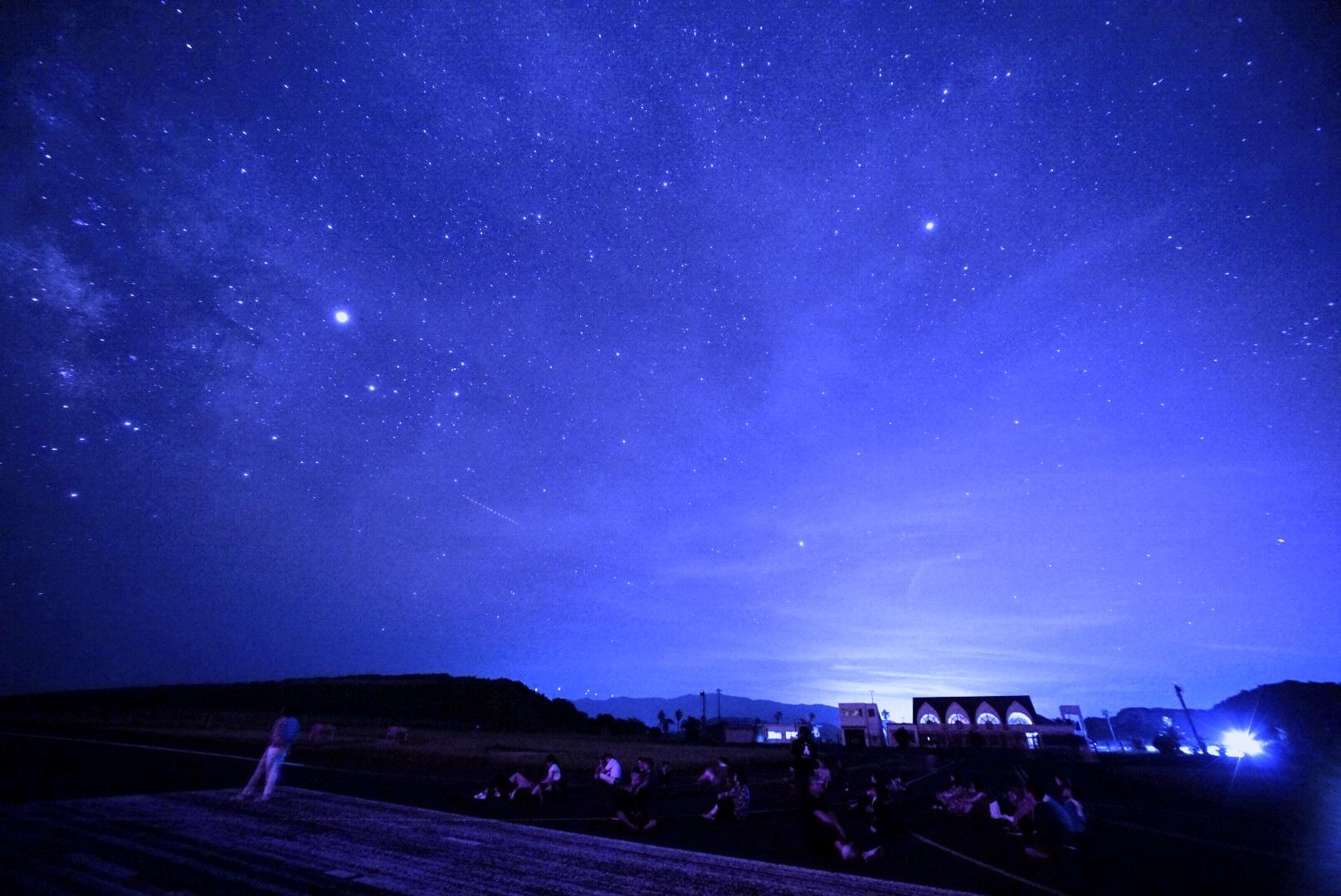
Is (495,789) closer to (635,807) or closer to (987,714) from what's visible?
(635,807)

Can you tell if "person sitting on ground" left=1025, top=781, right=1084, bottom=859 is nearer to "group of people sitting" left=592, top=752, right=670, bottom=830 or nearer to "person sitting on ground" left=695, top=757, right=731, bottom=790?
"person sitting on ground" left=695, top=757, right=731, bottom=790

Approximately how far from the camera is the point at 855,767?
31469 millimetres

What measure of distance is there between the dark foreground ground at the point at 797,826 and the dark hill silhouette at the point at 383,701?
60.9m

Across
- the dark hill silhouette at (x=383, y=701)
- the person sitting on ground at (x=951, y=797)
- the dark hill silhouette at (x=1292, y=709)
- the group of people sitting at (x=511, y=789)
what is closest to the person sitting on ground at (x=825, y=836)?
the person sitting on ground at (x=951, y=797)

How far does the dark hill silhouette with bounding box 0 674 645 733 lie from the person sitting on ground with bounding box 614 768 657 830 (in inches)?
2810

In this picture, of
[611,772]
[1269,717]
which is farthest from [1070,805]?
[1269,717]

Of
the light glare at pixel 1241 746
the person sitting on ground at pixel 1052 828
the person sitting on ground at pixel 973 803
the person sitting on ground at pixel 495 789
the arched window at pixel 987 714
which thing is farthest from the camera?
the arched window at pixel 987 714

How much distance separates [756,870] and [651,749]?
37.8 meters

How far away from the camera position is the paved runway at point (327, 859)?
6.27 m

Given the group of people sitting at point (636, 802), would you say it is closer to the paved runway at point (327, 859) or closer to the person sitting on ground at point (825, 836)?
the paved runway at point (327, 859)

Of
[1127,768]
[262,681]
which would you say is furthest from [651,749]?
[262,681]

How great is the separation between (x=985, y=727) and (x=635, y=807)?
70.6 metres

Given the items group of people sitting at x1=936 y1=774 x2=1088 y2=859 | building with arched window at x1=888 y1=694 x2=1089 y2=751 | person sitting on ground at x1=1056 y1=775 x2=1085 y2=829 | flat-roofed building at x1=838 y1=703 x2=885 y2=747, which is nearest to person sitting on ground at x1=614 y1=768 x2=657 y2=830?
group of people sitting at x1=936 y1=774 x2=1088 y2=859

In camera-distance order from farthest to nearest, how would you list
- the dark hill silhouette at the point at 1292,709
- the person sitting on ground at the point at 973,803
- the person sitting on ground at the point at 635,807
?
the dark hill silhouette at the point at 1292,709
the person sitting on ground at the point at 973,803
the person sitting on ground at the point at 635,807
